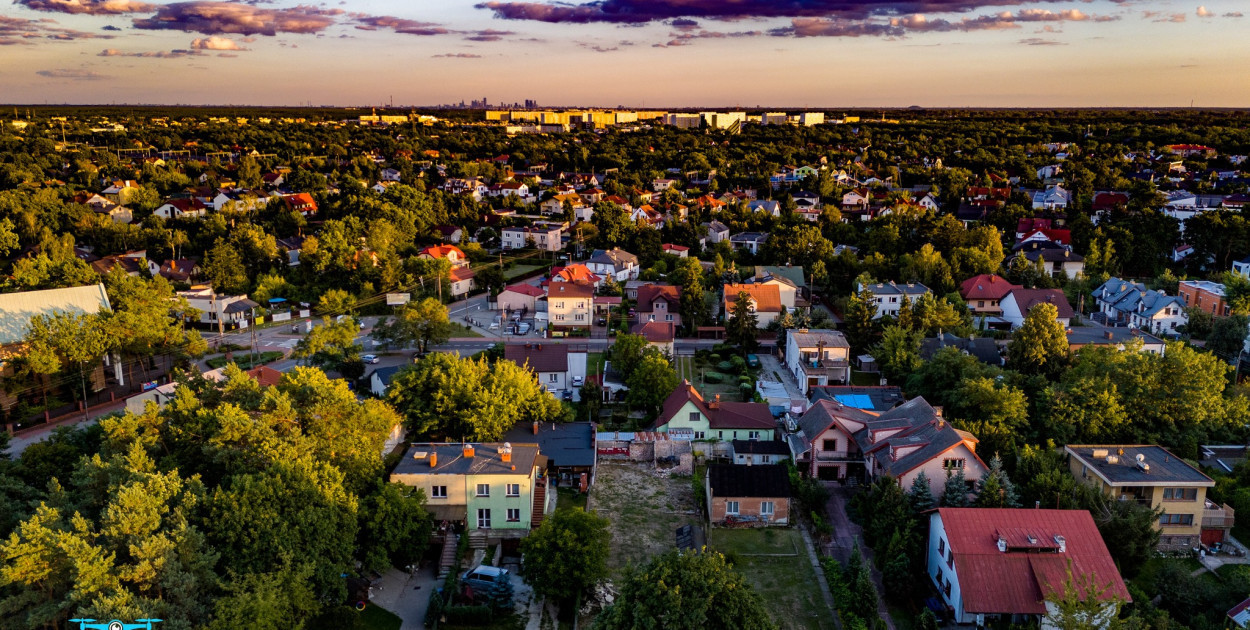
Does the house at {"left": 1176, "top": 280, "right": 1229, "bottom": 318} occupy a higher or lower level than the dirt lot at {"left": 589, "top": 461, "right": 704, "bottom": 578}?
higher

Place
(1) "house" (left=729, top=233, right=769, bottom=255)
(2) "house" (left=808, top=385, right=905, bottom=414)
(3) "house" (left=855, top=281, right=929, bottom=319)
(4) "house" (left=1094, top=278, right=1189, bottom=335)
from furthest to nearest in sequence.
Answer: (1) "house" (left=729, top=233, right=769, bottom=255) → (3) "house" (left=855, top=281, right=929, bottom=319) → (4) "house" (left=1094, top=278, right=1189, bottom=335) → (2) "house" (left=808, top=385, right=905, bottom=414)

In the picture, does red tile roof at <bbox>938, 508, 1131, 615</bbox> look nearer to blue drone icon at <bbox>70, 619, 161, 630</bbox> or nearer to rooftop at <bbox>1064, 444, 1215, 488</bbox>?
rooftop at <bbox>1064, 444, 1215, 488</bbox>

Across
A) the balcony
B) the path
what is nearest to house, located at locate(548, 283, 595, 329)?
the path

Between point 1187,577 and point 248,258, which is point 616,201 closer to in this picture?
point 248,258

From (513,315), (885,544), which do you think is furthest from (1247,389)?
(513,315)

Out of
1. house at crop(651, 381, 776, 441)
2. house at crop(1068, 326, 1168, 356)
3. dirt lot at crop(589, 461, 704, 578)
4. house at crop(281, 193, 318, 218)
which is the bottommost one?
dirt lot at crop(589, 461, 704, 578)

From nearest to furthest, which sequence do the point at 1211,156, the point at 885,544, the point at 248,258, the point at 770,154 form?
the point at 885,544 → the point at 248,258 → the point at 1211,156 → the point at 770,154

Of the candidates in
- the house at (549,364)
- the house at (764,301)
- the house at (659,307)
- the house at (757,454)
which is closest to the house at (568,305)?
the house at (659,307)
